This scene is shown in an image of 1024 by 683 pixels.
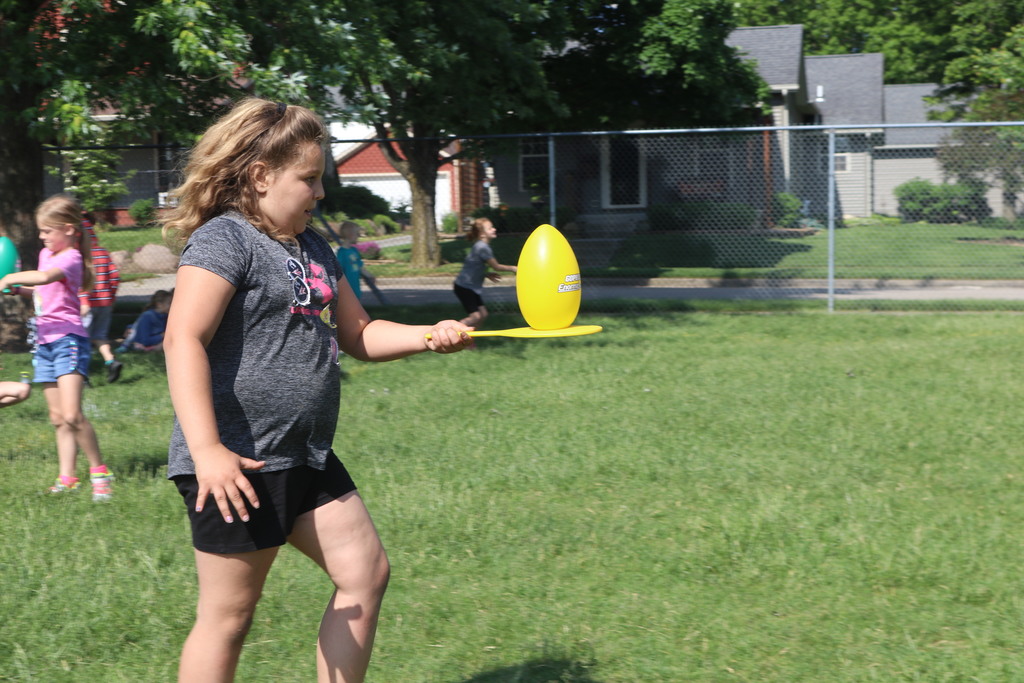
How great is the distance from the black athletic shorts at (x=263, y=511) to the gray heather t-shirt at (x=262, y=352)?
3 cm

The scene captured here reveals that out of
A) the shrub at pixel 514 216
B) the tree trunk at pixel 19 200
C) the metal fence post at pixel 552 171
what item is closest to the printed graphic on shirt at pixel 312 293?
the tree trunk at pixel 19 200

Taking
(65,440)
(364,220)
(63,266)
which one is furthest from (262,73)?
(364,220)

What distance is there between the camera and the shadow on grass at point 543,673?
3.27 meters

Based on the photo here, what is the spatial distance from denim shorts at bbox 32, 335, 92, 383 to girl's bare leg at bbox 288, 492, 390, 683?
128 inches

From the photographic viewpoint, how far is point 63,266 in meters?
5.28

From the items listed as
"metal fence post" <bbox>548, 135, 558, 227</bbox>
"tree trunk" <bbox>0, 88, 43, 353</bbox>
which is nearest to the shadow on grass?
"tree trunk" <bbox>0, 88, 43, 353</bbox>

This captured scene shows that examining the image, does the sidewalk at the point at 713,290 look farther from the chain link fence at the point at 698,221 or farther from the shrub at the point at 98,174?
the shrub at the point at 98,174

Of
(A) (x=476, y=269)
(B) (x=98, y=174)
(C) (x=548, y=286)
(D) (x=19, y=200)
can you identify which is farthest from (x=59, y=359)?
(B) (x=98, y=174)

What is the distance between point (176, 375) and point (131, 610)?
1957 mm

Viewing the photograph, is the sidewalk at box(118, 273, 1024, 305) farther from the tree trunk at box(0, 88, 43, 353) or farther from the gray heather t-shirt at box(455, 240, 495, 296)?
the tree trunk at box(0, 88, 43, 353)

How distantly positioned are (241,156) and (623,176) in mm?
16803

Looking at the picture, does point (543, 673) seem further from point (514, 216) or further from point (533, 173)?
point (533, 173)

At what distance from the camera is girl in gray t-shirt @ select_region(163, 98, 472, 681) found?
2230 millimetres

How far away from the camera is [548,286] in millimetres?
2893
